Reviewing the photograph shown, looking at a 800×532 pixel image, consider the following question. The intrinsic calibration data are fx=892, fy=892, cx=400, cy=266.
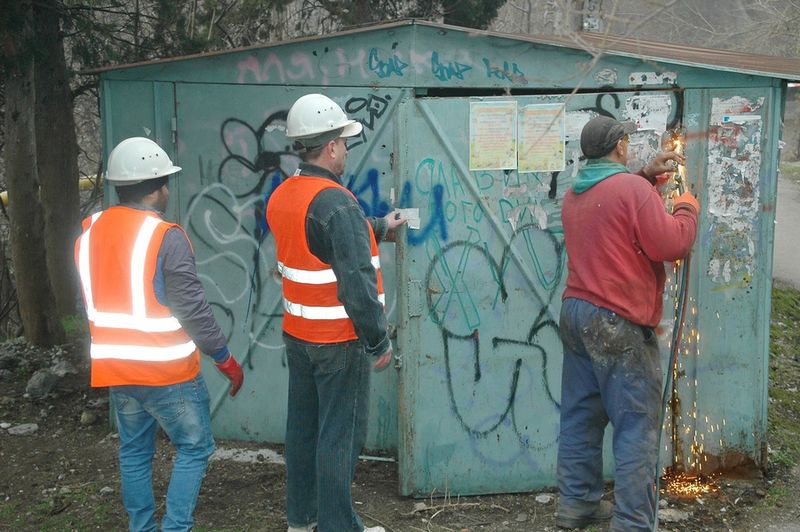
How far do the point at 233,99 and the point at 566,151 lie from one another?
2.09 metres

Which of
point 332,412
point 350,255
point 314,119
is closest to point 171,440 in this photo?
point 332,412

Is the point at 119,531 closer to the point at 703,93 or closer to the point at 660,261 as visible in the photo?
the point at 660,261

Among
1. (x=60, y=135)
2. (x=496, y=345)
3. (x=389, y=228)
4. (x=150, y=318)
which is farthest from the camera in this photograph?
(x=60, y=135)

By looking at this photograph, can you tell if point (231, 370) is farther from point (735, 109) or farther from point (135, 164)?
point (735, 109)

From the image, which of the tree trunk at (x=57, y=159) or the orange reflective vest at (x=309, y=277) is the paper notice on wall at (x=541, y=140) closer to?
the orange reflective vest at (x=309, y=277)

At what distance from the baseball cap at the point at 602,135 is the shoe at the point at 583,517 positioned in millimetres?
1714

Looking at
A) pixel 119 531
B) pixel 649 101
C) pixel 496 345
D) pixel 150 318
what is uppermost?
pixel 649 101

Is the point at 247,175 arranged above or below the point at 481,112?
below

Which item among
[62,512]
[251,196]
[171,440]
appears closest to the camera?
[171,440]

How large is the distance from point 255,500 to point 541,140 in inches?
102

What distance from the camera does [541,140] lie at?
483 cm

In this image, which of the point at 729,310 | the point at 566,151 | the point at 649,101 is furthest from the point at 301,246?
the point at 729,310

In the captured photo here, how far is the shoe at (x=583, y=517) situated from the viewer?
4.33m

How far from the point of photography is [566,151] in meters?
4.88
